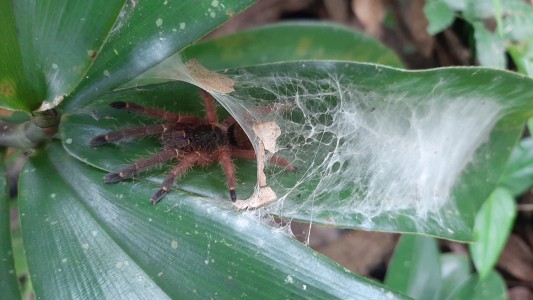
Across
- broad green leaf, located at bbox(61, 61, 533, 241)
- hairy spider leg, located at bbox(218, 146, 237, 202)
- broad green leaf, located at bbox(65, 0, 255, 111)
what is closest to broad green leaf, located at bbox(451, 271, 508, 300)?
broad green leaf, located at bbox(61, 61, 533, 241)

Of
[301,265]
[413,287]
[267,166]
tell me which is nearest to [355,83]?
[267,166]

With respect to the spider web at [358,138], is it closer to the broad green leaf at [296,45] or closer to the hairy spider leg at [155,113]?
the hairy spider leg at [155,113]

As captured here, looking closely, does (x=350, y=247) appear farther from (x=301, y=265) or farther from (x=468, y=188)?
(x=301, y=265)

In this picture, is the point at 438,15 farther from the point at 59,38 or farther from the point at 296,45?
the point at 59,38

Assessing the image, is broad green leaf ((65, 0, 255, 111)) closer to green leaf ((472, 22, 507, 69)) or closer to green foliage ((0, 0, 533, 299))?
green foliage ((0, 0, 533, 299))

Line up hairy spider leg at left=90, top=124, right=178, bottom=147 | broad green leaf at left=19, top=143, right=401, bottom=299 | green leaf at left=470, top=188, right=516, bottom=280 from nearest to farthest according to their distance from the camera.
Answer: broad green leaf at left=19, top=143, right=401, bottom=299
hairy spider leg at left=90, top=124, right=178, bottom=147
green leaf at left=470, top=188, right=516, bottom=280

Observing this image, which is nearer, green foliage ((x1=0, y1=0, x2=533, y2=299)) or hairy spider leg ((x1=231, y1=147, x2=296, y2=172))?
green foliage ((x1=0, y1=0, x2=533, y2=299))
